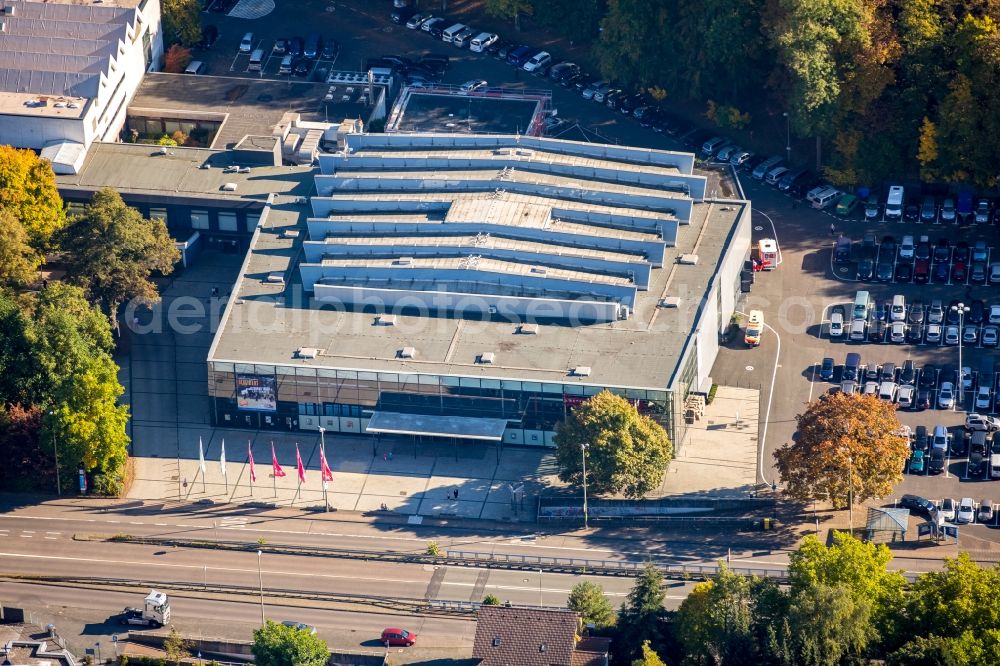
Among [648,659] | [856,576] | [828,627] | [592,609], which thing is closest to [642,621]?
[592,609]

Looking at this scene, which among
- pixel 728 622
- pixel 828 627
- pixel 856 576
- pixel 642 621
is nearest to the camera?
pixel 828 627

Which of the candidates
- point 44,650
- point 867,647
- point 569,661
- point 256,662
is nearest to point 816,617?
point 867,647

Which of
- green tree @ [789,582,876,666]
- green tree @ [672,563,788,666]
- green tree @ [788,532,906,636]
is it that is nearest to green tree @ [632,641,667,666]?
green tree @ [672,563,788,666]

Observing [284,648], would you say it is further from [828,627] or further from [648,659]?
[828,627]

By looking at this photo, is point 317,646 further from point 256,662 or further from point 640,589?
point 640,589

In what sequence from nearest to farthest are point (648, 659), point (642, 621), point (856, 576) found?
point (648, 659)
point (856, 576)
point (642, 621)

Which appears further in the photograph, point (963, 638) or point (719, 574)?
point (719, 574)

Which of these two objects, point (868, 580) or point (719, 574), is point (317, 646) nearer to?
point (719, 574)

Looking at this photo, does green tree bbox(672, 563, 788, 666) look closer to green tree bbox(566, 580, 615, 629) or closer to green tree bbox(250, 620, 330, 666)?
green tree bbox(566, 580, 615, 629)
